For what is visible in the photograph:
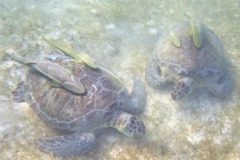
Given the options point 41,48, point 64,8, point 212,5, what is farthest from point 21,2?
point 212,5

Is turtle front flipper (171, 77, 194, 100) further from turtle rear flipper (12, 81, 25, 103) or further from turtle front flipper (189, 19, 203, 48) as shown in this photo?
turtle rear flipper (12, 81, 25, 103)

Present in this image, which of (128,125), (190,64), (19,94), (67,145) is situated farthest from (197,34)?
(19,94)

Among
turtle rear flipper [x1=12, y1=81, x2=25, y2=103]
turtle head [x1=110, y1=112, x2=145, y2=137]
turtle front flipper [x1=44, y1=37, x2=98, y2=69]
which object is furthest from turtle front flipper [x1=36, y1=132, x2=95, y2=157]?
turtle front flipper [x1=44, y1=37, x2=98, y2=69]

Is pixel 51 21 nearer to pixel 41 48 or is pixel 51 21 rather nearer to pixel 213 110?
pixel 41 48

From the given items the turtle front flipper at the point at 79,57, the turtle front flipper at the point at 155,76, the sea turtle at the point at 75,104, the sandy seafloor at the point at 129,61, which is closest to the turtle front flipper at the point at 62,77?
the sea turtle at the point at 75,104

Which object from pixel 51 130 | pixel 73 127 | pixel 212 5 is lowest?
pixel 51 130

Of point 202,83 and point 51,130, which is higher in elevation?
point 202,83

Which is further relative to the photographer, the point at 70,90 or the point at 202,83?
the point at 202,83

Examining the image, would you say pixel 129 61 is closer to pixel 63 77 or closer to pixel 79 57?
pixel 79 57
